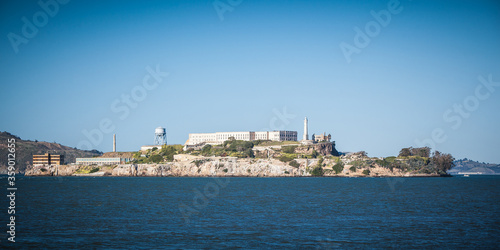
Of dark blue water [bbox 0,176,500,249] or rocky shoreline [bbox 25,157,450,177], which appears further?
rocky shoreline [bbox 25,157,450,177]

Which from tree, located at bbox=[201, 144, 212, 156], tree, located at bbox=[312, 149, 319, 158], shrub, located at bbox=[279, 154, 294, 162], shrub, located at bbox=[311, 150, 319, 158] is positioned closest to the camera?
shrub, located at bbox=[279, 154, 294, 162]

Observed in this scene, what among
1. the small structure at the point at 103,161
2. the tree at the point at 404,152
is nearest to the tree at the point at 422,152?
the tree at the point at 404,152

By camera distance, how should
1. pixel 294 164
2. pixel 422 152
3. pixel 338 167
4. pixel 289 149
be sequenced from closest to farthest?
pixel 338 167
pixel 294 164
pixel 422 152
pixel 289 149

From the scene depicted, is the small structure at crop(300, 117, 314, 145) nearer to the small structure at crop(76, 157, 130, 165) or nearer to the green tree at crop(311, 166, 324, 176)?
the green tree at crop(311, 166, 324, 176)

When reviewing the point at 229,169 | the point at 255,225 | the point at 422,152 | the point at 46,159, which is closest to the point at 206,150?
the point at 229,169

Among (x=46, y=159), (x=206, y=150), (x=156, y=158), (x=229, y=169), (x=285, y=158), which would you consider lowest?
(x=229, y=169)

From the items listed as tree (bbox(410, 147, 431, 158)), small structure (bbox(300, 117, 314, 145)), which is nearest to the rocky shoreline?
tree (bbox(410, 147, 431, 158))

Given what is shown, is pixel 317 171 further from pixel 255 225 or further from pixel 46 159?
pixel 255 225

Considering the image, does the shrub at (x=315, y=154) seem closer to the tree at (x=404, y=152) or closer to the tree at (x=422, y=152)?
the tree at (x=404, y=152)

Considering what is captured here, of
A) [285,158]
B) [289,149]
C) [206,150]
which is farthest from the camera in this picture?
[206,150]

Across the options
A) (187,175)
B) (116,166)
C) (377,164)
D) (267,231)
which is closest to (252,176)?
(187,175)

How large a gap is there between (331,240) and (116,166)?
152221 mm

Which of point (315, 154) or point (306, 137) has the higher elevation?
point (306, 137)

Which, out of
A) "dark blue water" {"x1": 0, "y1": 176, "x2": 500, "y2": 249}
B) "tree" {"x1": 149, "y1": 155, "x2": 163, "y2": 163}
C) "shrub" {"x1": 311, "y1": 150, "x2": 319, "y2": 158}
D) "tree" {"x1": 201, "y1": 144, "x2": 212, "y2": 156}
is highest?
"tree" {"x1": 201, "y1": 144, "x2": 212, "y2": 156}
